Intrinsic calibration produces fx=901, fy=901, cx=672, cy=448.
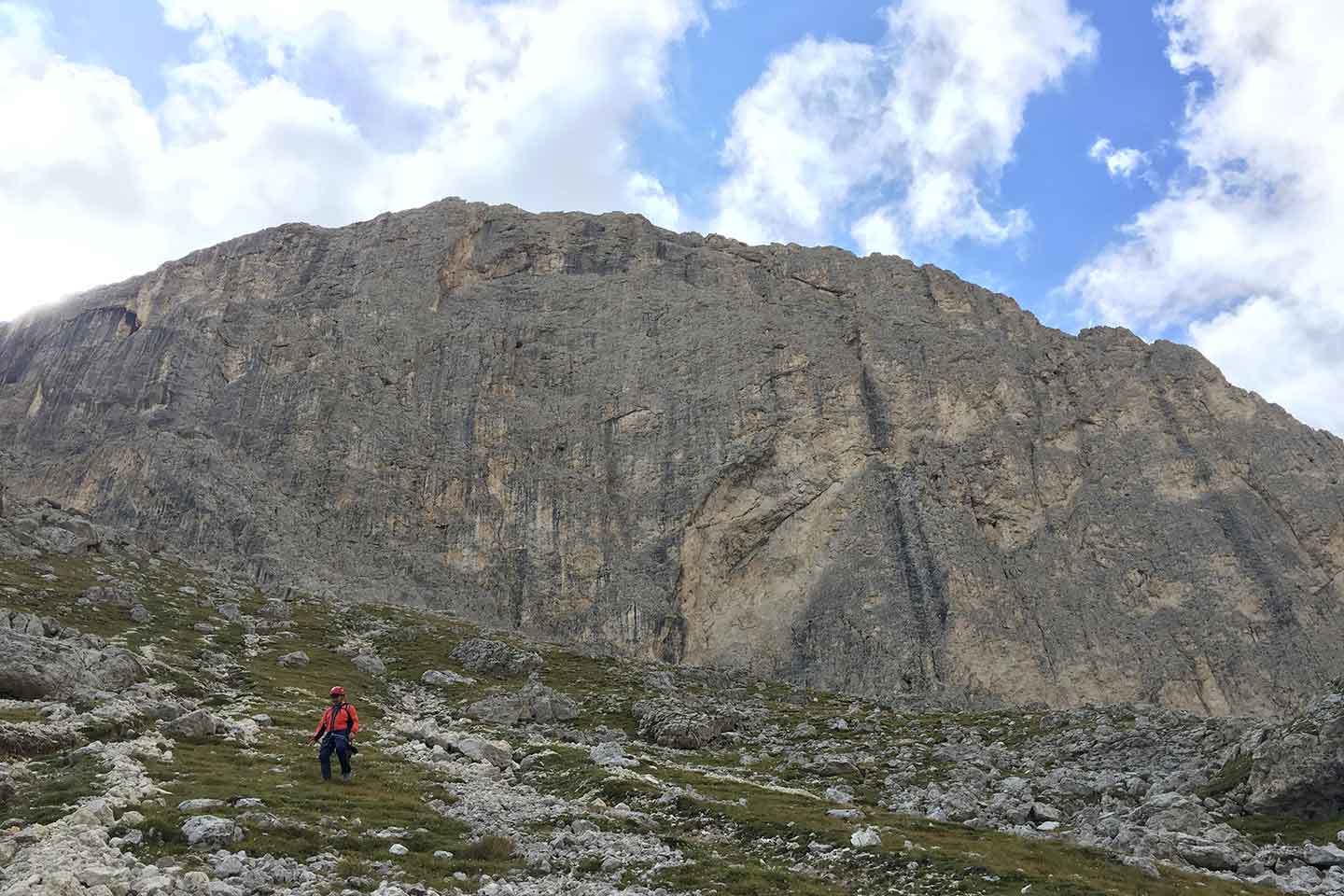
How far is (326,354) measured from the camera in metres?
133

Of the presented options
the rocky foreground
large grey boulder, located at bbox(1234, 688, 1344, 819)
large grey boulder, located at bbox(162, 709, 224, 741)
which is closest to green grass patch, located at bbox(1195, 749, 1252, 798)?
the rocky foreground

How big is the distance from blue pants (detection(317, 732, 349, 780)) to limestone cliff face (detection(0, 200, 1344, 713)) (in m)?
82.9

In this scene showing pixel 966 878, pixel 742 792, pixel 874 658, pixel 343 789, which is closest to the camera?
pixel 966 878

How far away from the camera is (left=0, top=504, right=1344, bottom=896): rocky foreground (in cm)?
1752

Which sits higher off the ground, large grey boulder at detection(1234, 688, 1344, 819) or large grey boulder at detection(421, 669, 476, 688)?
large grey boulder at detection(421, 669, 476, 688)

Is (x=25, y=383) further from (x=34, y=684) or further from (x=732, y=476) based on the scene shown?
(x=34, y=684)

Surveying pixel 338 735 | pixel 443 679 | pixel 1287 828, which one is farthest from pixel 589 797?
pixel 443 679

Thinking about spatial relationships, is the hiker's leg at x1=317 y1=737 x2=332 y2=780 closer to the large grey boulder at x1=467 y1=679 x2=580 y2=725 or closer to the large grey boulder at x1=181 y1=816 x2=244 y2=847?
the large grey boulder at x1=181 y1=816 x2=244 y2=847

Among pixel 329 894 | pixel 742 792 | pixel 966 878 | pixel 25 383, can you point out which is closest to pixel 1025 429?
pixel 742 792

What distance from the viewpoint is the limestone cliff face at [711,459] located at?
355 ft

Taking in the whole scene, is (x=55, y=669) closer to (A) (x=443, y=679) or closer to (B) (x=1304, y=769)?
(A) (x=443, y=679)

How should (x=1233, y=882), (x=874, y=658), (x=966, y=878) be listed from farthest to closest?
1. (x=874, y=658)
2. (x=1233, y=882)
3. (x=966, y=878)

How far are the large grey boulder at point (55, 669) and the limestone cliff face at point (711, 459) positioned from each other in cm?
6496

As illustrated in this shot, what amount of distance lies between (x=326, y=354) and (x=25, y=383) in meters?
45.7
